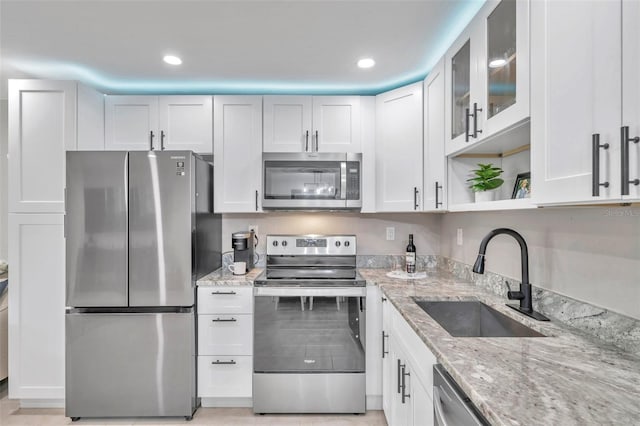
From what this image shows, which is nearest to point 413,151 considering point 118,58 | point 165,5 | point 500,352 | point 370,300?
point 370,300

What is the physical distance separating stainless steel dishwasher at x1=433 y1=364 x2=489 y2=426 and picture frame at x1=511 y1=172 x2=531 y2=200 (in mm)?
935

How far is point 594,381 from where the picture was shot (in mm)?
830

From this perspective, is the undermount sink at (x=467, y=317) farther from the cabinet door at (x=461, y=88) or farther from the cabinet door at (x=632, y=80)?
the cabinet door at (x=632, y=80)

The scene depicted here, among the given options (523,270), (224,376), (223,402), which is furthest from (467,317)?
(223,402)

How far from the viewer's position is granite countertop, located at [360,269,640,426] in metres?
0.71

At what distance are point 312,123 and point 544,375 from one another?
7.01 ft

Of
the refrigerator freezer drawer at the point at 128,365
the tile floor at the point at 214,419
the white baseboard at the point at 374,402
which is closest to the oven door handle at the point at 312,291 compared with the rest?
the refrigerator freezer drawer at the point at 128,365

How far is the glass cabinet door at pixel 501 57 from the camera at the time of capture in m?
1.23

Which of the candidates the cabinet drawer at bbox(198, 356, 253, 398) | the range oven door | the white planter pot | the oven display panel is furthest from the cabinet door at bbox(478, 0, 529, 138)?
the cabinet drawer at bbox(198, 356, 253, 398)

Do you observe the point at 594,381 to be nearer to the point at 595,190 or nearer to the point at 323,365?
the point at 595,190

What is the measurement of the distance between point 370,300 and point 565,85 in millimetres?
1680

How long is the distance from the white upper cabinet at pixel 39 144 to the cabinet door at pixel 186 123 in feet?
1.99

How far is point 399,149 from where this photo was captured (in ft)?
7.88

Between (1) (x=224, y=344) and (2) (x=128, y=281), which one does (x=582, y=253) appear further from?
(2) (x=128, y=281)
